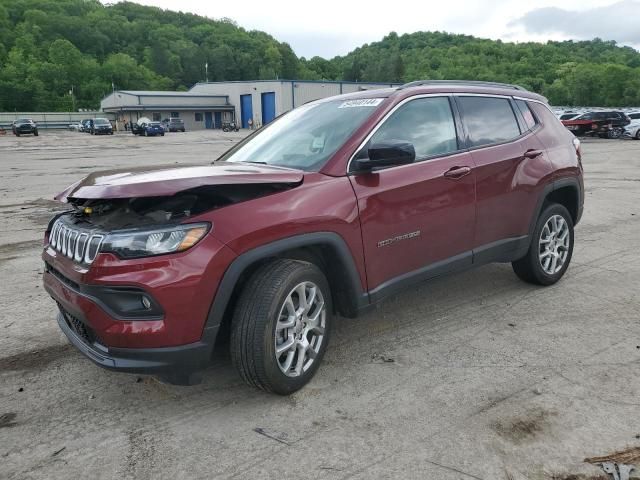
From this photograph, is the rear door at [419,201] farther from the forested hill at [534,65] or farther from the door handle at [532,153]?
the forested hill at [534,65]

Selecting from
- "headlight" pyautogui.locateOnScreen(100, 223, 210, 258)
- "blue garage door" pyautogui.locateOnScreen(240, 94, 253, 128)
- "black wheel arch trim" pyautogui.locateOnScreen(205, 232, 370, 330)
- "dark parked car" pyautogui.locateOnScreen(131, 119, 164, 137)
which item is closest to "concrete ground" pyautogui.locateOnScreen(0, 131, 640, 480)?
"black wheel arch trim" pyautogui.locateOnScreen(205, 232, 370, 330)

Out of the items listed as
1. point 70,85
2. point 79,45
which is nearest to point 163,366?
point 70,85

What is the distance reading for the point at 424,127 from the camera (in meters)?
3.93

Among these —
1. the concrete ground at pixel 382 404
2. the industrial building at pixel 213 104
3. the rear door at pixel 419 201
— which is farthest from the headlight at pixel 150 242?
the industrial building at pixel 213 104

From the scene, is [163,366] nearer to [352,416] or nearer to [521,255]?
[352,416]

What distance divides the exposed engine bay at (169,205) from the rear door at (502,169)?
1.87 meters

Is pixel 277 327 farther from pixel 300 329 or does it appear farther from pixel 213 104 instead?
pixel 213 104

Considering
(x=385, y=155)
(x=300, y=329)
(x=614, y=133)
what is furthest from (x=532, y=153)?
(x=614, y=133)

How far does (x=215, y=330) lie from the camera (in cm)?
282

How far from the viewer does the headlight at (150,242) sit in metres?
2.65

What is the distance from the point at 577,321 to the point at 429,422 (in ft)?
6.44

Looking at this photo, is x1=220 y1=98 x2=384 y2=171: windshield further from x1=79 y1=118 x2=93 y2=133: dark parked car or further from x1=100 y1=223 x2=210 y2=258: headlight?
x1=79 y1=118 x2=93 y2=133: dark parked car

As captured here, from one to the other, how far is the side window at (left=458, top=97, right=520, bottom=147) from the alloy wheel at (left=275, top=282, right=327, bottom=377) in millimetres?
1919

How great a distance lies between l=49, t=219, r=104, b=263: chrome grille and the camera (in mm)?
2748
